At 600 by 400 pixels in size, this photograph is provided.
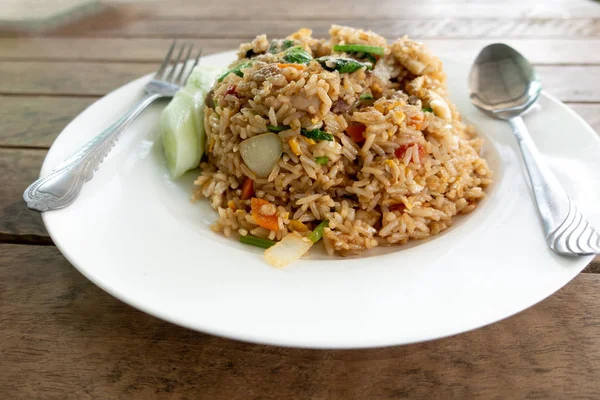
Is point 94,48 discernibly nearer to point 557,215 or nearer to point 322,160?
point 322,160

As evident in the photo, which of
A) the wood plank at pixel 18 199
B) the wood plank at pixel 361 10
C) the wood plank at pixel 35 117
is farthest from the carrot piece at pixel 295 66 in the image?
the wood plank at pixel 361 10

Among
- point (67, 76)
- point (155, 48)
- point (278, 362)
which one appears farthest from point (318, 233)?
point (155, 48)

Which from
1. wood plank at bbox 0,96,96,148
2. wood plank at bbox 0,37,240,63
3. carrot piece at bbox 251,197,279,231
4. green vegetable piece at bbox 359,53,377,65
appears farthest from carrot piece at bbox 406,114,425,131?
wood plank at bbox 0,37,240,63

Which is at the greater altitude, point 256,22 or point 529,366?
point 256,22

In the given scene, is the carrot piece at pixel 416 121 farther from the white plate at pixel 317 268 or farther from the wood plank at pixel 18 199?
the wood plank at pixel 18 199

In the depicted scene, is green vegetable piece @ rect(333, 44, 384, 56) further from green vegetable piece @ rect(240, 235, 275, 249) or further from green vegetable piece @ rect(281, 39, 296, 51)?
green vegetable piece @ rect(240, 235, 275, 249)

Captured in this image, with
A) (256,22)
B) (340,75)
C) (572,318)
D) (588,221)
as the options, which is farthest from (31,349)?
(256,22)

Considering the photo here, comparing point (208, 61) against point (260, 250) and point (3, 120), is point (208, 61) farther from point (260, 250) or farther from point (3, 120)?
point (260, 250)
